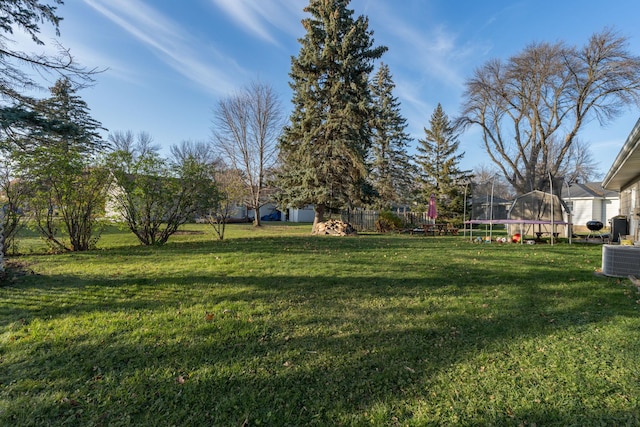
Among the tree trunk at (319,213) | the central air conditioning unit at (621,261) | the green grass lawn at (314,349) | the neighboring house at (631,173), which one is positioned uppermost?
the neighboring house at (631,173)

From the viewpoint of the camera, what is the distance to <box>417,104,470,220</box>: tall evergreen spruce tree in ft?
84.8

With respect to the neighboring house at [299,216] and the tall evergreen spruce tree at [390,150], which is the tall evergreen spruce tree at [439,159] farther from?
the neighboring house at [299,216]

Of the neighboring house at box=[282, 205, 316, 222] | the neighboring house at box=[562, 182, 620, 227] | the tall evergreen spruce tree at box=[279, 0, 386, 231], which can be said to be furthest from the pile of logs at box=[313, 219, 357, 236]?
the neighboring house at box=[282, 205, 316, 222]

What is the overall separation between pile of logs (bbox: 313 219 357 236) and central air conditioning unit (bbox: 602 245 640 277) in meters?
9.80

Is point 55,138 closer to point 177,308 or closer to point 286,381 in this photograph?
point 177,308

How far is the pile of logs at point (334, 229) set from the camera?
15.2 m

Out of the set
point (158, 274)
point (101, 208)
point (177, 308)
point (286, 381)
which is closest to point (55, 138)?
point (101, 208)

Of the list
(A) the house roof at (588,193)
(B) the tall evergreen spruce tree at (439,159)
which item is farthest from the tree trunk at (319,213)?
(A) the house roof at (588,193)

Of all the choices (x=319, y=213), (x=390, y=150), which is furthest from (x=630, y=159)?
(x=390, y=150)

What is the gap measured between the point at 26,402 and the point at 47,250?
25.6 ft

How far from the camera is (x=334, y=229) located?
15461mm

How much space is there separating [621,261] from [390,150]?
25485mm

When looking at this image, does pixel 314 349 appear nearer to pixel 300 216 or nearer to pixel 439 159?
pixel 439 159

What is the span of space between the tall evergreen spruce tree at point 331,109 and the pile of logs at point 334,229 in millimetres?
914
